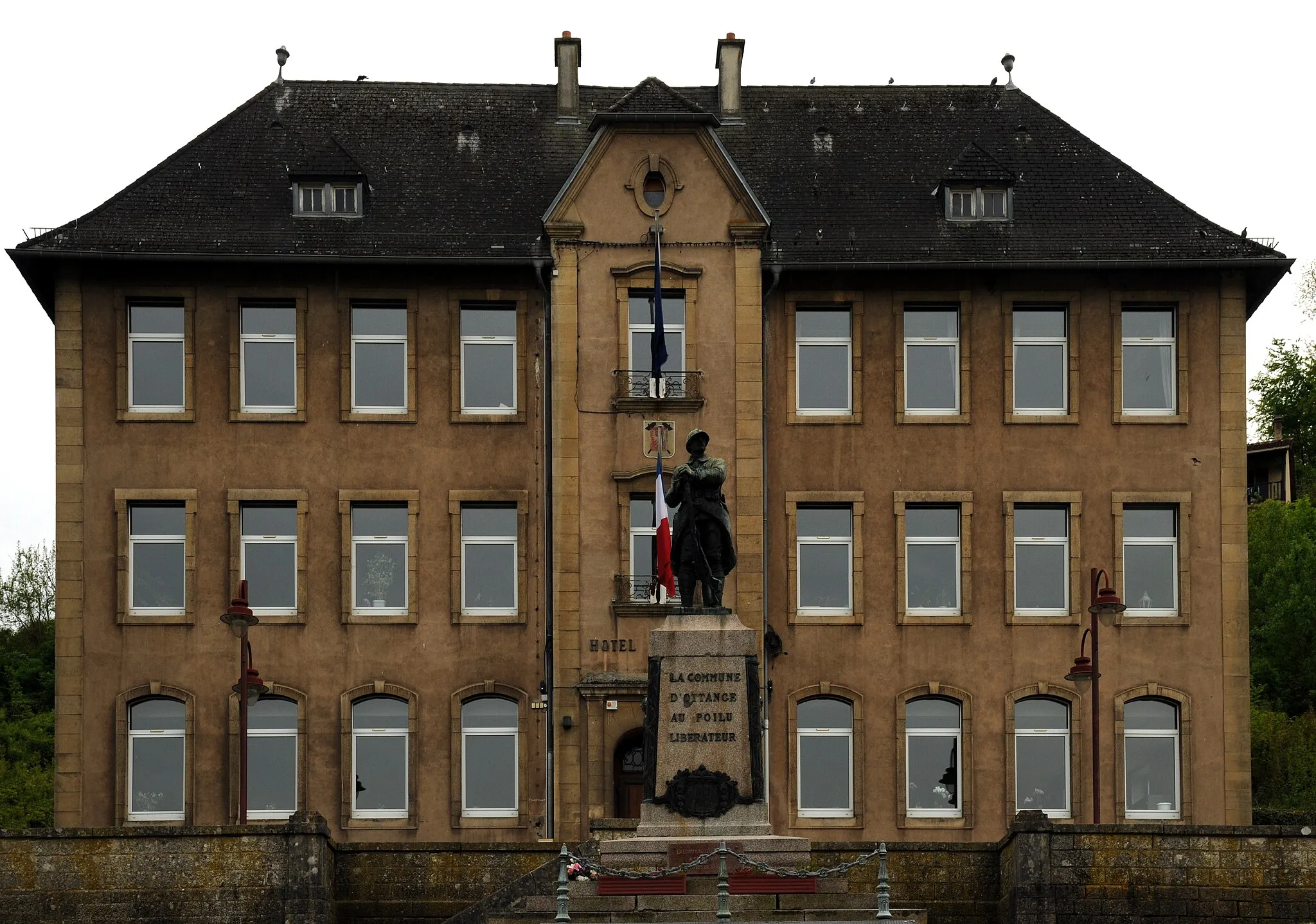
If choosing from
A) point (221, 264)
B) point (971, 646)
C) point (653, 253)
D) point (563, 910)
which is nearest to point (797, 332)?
point (653, 253)

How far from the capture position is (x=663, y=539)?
40.7 m

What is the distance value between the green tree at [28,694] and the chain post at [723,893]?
25.1 metres

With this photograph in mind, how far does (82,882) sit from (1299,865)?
14.6 m

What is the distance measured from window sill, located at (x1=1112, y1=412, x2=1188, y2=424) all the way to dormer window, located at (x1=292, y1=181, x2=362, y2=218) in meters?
12.9

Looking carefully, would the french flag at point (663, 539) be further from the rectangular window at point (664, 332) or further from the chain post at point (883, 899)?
the chain post at point (883, 899)

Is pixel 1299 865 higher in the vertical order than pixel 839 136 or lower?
lower

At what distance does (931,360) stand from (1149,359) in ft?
11.8

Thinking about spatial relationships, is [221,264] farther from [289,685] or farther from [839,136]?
[839,136]

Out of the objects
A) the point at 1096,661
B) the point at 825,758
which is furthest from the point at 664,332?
the point at 1096,661

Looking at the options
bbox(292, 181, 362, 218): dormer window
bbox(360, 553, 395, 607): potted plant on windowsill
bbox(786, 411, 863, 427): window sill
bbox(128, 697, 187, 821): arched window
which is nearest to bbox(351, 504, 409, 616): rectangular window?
bbox(360, 553, 395, 607): potted plant on windowsill

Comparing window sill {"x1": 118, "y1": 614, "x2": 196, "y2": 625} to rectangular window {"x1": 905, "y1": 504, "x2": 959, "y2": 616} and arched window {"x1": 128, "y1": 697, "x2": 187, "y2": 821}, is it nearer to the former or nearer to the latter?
arched window {"x1": 128, "y1": 697, "x2": 187, "y2": 821}

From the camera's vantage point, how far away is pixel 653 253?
4578 cm

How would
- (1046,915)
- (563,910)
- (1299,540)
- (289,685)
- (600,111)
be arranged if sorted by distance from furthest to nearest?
(1299,540) → (600,111) → (289,685) → (1046,915) → (563,910)

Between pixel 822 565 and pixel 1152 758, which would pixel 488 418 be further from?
pixel 1152 758
